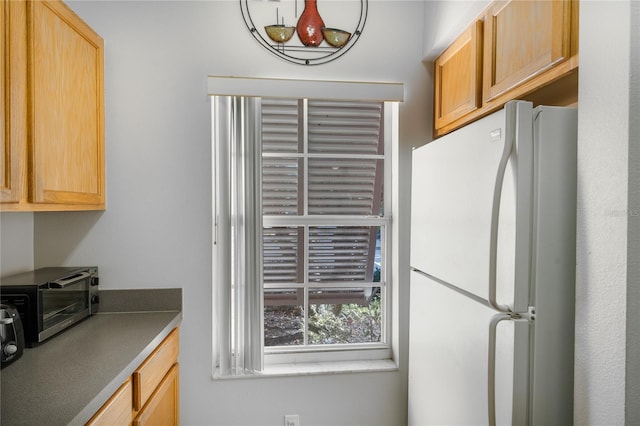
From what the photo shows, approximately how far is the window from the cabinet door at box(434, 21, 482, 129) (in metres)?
0.28

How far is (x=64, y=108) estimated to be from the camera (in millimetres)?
1599

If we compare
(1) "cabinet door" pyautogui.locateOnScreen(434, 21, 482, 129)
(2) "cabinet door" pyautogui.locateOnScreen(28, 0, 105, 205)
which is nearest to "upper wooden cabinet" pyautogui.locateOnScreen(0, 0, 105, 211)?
(2) "cabinet door" pyautogui.locateOnScreen(28, 0, 105, 205)

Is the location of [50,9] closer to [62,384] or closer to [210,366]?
[62,384]

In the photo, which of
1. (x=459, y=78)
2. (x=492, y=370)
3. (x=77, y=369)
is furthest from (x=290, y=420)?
(x=459, y=78)

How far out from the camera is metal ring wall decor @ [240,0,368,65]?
2061 millimetres

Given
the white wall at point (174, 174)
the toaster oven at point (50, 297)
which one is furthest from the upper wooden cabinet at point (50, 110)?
the toaster oven at point (50, 297)

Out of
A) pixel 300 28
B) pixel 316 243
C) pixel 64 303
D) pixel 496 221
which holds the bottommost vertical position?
pixel 64 303

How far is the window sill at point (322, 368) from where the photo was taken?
2.10 m

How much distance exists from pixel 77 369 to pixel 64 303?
0.54 m

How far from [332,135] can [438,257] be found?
3.31 ft

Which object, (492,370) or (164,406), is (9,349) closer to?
(164,406)

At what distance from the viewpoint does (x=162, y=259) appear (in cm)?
206

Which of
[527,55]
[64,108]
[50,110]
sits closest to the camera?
[527,55]

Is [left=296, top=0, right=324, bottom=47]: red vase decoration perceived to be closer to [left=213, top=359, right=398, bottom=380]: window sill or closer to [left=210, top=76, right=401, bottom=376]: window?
[left=210, top=76, right=401, bottom=376]: window
